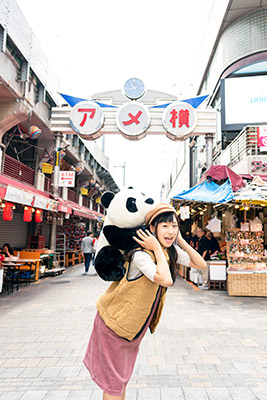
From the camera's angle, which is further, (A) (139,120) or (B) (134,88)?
(B) (134,88)

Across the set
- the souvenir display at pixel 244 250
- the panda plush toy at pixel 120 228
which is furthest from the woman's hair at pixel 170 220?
the souvenir display at pixel 244 250

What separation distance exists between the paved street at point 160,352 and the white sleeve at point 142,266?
1.74m

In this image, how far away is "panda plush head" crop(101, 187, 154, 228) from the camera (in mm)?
2199

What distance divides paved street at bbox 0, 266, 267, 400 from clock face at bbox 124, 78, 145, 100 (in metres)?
9.19

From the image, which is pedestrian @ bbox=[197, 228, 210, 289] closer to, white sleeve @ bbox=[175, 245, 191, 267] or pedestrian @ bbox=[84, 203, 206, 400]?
white sleeve @ bbox=[175, 245, 191, 267]

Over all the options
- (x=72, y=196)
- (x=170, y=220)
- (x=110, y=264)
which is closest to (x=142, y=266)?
(x=110, y=264)

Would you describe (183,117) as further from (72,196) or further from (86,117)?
(72,196)

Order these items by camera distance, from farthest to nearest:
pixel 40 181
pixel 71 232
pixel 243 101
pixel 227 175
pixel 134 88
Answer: pixel 71 232, pixel 40 181, pixel 134 88, pixel 243 101, pixel 227 175

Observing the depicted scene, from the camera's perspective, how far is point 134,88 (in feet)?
42.4

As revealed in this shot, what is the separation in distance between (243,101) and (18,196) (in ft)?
33.2

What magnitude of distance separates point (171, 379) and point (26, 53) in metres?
11.6

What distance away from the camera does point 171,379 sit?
3340mm

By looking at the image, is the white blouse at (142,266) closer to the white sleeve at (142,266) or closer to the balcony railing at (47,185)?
the white sleeve at (142,266)

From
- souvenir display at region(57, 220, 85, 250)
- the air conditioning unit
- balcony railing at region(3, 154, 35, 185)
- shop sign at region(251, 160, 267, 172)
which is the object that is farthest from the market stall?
souvenir display at region(57, 220, 85, 250)
